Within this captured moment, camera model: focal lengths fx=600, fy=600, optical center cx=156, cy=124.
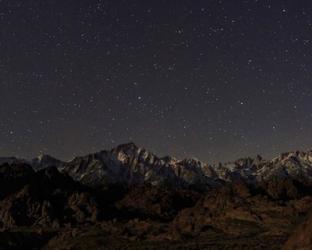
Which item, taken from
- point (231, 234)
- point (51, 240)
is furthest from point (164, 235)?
point (51, 240)

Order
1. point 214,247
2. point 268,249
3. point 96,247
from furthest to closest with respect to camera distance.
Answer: point 96,247 < point 214,247 < point 268,249

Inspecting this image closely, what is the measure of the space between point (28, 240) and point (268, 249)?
8816cm

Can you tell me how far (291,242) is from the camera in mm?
39031

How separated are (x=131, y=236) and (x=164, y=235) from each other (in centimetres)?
1080

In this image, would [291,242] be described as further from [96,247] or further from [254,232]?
[254,232]

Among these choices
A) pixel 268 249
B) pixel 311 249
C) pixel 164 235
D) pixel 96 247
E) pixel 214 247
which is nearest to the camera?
pixel 311 249

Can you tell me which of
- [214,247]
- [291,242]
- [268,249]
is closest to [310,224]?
[291,242]

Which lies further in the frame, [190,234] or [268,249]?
[190,234]

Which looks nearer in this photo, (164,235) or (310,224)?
(310,224)

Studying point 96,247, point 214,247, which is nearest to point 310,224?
point 214,247

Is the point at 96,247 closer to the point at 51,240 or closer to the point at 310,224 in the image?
the point at 51,240

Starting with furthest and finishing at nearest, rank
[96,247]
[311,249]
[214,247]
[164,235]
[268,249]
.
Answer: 1. [164,235]
2. [96,247]
3. [214,247]
4. [268,249]
5. [311,249]

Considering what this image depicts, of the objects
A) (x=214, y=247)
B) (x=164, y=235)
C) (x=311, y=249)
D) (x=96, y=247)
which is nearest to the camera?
(x=311, y=249)

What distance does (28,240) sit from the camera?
193250 millimetres
